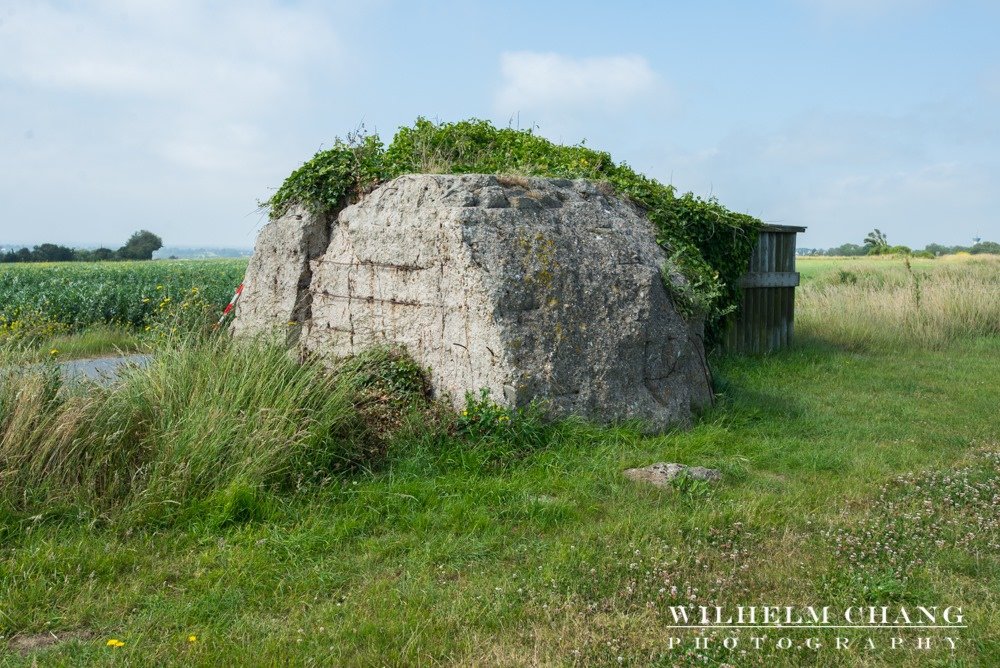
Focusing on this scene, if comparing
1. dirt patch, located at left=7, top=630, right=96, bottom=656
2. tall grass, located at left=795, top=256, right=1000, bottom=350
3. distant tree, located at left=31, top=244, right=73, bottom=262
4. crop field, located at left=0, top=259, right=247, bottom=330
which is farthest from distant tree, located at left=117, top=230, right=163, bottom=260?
dirt patch, located at left=7, top=630, right=96, bottom=656

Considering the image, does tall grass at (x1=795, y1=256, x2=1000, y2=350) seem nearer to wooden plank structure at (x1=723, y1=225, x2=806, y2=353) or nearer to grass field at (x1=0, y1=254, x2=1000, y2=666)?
wooden plank structure at (x1=723, y1=225, x2=806, y2=353)

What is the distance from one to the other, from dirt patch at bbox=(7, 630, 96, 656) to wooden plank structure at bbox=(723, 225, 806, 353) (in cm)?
913

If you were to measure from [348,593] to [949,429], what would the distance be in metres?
6.53

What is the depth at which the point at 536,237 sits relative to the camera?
23.4 feet

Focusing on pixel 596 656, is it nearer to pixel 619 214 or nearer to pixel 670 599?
pixel 670 599

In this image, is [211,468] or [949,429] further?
[949,429]

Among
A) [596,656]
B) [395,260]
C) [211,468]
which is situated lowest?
[596,656]

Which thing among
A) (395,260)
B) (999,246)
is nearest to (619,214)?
(395,260)

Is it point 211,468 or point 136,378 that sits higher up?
point 136,378

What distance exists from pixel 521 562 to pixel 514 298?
266cm

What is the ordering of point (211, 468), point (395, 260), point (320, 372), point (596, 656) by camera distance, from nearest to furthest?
1. point (596, 656)
2. point (211, 468)
3. point (320, 372)
4. point (395, 260)

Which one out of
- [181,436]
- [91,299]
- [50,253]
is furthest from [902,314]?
[50,253]

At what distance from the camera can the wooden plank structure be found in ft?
38.8

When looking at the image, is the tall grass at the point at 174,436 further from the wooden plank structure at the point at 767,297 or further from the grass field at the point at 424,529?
the wooden plank structure at the point at 767,297
